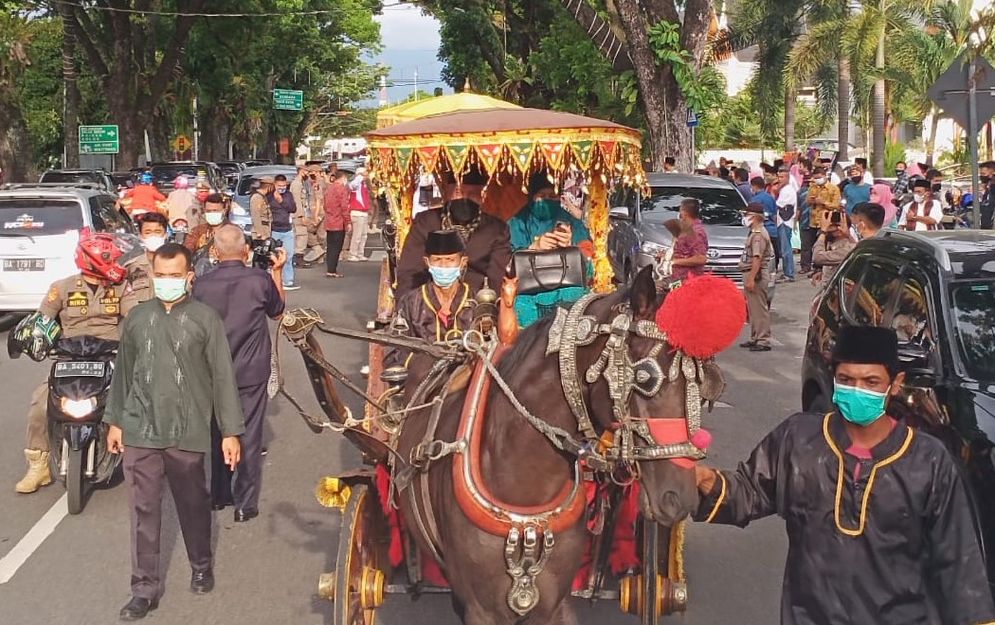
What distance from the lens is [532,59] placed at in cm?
2934

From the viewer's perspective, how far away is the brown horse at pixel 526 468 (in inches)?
140

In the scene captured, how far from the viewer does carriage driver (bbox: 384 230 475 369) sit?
5.74m

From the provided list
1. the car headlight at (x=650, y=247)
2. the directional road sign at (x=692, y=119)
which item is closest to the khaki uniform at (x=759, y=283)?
the car headlight at (x=650, y=247)

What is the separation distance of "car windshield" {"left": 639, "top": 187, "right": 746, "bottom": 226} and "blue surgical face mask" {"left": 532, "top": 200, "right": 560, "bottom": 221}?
8368 mm

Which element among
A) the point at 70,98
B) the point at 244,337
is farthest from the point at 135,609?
the point at 70,98

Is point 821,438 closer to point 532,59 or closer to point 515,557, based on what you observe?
point 515,557

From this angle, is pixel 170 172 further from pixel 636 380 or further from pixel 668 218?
pixel 636 380

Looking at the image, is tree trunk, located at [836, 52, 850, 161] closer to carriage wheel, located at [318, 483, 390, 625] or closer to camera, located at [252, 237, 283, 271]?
camera, located at [252, 237, 283, 271]

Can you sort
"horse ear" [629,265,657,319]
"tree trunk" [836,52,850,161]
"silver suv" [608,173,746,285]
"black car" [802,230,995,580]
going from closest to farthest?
"horse ear" [629,265,657,319]
"black car" [802,230,995,580]
"silver suv" [608,173,746,285]
"tree trunk" [836,52,850,161]

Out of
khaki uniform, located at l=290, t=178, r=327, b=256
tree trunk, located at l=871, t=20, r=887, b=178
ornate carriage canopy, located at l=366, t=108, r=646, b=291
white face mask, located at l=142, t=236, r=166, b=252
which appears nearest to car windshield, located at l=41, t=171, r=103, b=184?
khaki uniform, located at l=290, t=178, r=327, b=256

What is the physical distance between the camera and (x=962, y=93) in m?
10.8

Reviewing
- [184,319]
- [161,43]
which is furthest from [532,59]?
[184,319]

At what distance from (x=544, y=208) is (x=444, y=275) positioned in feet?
9.73

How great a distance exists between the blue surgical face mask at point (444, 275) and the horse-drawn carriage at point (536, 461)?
48 centimetres
